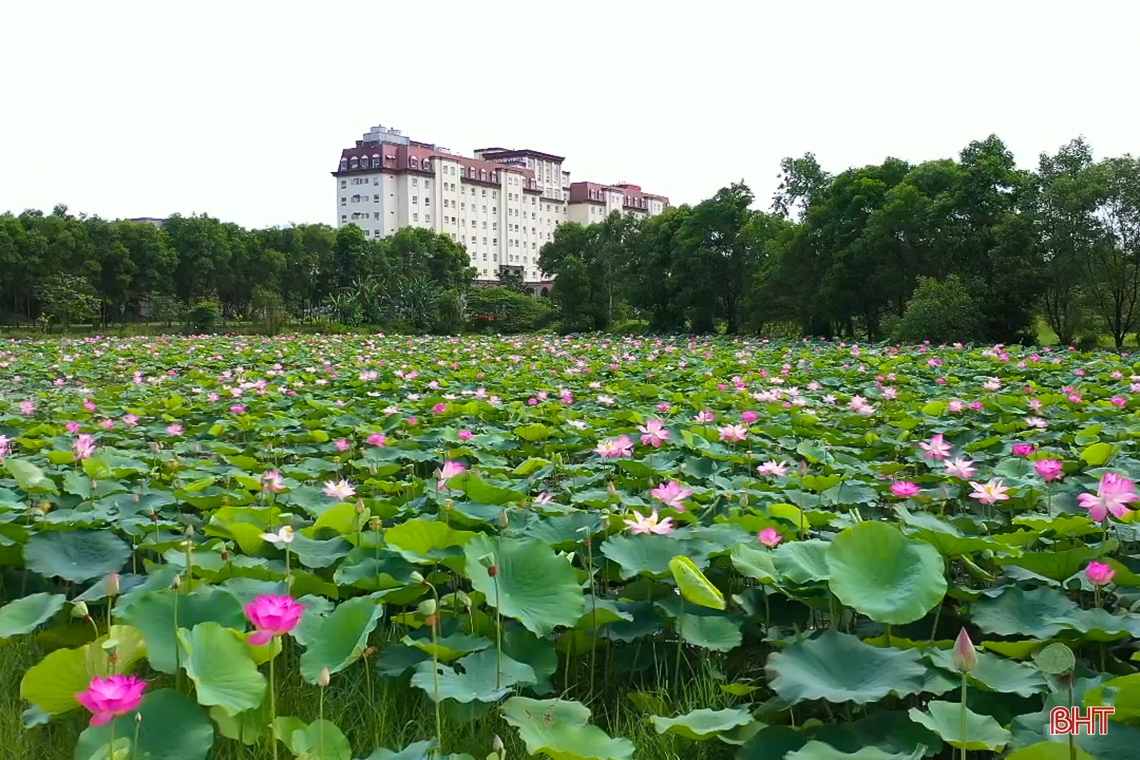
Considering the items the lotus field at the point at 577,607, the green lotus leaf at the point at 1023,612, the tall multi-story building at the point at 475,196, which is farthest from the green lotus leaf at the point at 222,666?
the tall multi-story building at the point at 475,196

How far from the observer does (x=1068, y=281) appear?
1717 centimetres

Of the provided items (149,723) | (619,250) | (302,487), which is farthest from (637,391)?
(619,250)

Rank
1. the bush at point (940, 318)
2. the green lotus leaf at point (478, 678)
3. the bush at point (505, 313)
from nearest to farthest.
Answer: the green lotus leaf at point (478, 678), the bush at point (940, 318), the bush at point (505, 313)

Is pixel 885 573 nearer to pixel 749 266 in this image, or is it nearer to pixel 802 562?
pixel 802 562

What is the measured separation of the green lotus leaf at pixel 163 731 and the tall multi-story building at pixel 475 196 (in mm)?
62753

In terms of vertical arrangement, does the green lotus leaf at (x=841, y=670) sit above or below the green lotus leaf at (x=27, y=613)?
above

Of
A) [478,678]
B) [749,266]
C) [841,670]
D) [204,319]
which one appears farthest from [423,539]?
[204,319]

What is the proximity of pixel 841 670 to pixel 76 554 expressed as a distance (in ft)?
6.12

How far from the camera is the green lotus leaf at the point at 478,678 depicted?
1.58m

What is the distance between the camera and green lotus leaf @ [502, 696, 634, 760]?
1338 millimetres

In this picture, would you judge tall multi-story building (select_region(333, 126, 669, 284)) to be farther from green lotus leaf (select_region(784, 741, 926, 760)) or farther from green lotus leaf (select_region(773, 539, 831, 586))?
green lotus leaf (select_region(784, 741, 926, 760))

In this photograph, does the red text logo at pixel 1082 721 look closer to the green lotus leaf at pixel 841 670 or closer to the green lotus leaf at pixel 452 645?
the green lotus leaf at pixel 841 670

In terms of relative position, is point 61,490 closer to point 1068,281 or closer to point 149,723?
point 149,723

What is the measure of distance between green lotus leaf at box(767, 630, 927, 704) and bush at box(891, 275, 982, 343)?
15.7m
